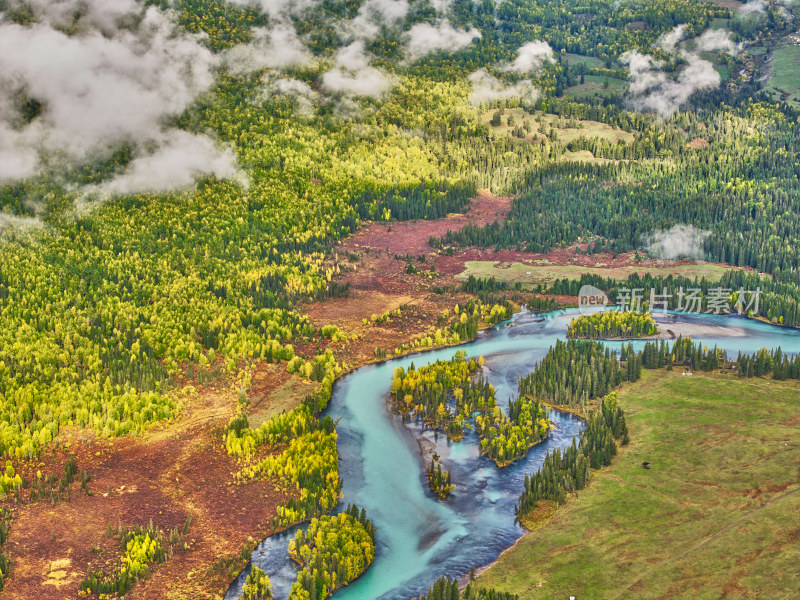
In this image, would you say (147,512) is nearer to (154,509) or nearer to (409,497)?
(154,509)

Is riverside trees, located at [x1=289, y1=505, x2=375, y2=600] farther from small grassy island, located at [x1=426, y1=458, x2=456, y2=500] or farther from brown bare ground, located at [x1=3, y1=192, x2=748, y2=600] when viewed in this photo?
small grassy island, located at [x1=426, y1=458, x2=456, y2=500]

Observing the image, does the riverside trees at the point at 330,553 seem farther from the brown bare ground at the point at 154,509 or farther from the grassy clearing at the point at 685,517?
the grassy clearing at the point at 685,517

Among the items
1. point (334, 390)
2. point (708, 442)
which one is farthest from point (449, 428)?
point (708, 442)

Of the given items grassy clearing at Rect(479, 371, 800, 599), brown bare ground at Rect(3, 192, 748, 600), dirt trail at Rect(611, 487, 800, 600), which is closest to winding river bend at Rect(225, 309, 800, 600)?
brown bare ground at Rect(3, 192, 748, 600)

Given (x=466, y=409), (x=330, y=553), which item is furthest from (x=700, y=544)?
(x=466, y=409)

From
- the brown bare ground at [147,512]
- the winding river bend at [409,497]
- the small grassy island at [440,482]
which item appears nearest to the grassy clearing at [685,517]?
the winding river bend at [409,497]

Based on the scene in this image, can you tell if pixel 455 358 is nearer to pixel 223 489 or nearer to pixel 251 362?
pixel 251 362
